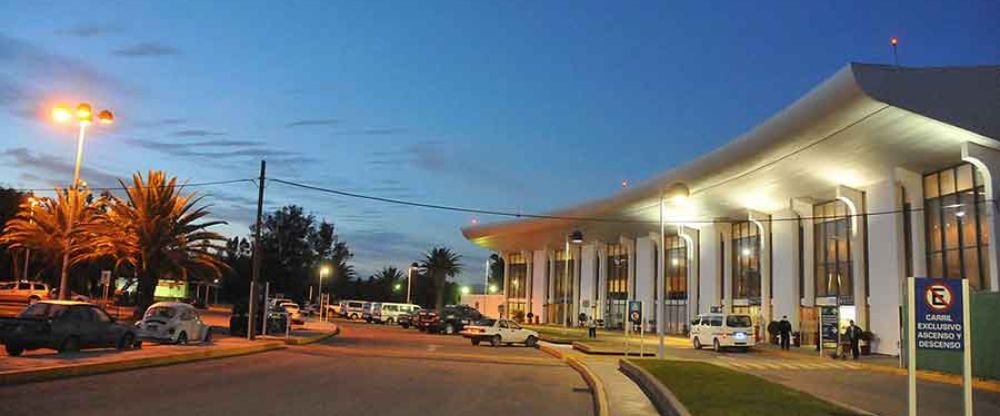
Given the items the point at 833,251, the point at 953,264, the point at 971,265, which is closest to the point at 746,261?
the point at 833,251

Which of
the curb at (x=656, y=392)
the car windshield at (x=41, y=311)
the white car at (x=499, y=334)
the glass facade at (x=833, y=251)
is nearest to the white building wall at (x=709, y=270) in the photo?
the glass facade at (x=833, y=251)

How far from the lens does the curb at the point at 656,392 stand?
14.4 meters

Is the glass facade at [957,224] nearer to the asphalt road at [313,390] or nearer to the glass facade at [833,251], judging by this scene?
the glass facade at [833,251]

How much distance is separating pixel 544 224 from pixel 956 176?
42.1 m

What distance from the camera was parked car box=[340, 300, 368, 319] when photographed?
8031cm

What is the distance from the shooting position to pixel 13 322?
20906 millimetres

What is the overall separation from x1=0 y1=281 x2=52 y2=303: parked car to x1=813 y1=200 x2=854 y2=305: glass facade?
45.6 m

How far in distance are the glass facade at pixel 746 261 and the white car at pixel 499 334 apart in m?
18.5

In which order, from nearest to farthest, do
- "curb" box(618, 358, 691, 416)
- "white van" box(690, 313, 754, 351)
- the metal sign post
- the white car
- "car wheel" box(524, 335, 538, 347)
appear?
the metal sign post
"curb" box(618, 358, 691, 416)
"white van" box(690, 313, 754, 351)
the white car
"car wheel" box(524, 335, 538, 347)

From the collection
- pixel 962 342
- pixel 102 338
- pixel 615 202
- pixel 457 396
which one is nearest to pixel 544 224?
pixel 615 202

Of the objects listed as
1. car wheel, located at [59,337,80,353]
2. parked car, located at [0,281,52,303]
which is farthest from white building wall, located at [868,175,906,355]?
parked car, located at [0,281,52,303]

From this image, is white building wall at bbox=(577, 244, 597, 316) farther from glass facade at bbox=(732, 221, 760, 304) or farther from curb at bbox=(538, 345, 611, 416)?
curb at bbox=(538, 345, 611, 416)

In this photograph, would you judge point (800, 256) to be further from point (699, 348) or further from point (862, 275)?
point (699, 348)

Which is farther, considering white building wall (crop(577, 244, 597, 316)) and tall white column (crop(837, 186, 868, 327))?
white building wall (crop(577, 244, 597, 316))
